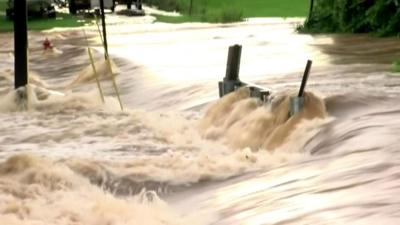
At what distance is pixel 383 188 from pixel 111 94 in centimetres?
1142

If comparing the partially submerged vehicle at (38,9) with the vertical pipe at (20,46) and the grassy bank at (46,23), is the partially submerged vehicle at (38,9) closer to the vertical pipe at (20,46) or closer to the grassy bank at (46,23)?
the grassy bank at (46,23)

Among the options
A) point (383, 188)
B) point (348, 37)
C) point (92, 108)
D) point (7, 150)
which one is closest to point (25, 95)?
point (92, 108)

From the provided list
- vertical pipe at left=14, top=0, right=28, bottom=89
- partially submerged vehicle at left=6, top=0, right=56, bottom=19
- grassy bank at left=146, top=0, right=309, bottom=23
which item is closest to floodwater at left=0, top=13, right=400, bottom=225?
vertical pipe at left=14, top=0, right=28, bottom=89

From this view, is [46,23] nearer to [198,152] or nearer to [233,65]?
[233,65]

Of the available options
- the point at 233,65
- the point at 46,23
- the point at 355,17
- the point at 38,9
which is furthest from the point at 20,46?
the point at 38,9

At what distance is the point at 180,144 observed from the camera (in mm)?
11781

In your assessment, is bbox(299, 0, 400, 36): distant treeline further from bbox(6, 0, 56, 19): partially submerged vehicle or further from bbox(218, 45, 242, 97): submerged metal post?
bbox(6, 0, 56, 19): partially submerged vehicle

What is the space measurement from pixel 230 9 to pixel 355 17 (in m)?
22.8

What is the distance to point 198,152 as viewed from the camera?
11070 mm

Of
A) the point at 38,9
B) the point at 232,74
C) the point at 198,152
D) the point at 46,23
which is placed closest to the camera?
the point at 198,152

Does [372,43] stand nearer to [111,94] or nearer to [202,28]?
[111,94]

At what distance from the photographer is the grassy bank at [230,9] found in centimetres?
5131

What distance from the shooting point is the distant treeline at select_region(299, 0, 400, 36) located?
2712 cm

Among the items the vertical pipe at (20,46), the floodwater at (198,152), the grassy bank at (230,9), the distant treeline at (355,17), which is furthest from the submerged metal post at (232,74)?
the grassy bank at (230,9)
